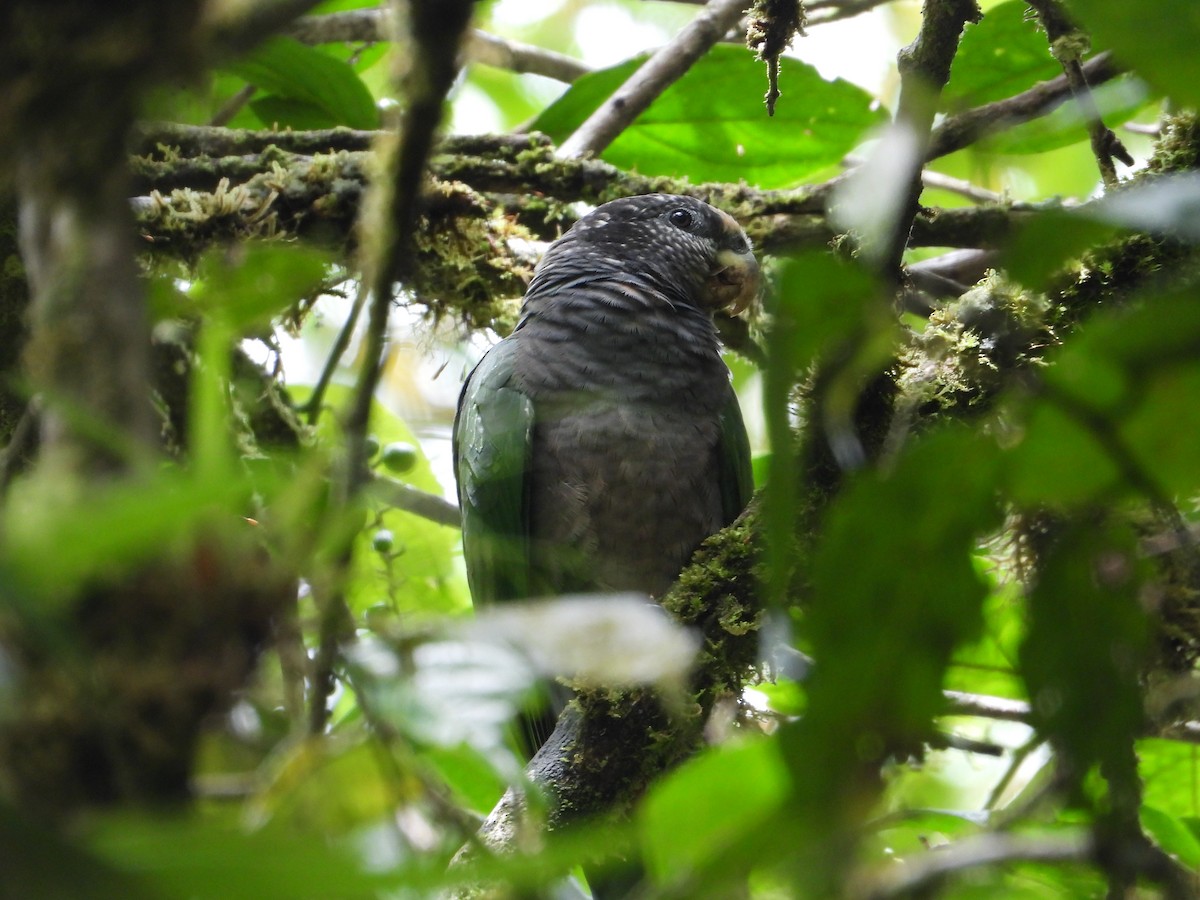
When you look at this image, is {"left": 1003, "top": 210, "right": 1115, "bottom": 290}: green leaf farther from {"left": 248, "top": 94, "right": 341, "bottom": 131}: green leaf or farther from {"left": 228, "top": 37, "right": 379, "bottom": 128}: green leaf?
{"left": 248, "top": 94, "right": 341, "bottom": 131}: green leaf

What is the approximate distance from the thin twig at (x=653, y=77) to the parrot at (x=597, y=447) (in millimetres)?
659

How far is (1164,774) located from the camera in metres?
3.11

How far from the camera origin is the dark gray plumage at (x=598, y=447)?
3189 millimetres

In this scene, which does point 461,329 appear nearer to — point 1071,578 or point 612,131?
point 612,131

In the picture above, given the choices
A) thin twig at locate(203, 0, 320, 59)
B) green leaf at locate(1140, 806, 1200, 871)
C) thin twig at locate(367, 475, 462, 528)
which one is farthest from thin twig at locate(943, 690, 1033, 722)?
thin twig at locate(203, 0, 320, 59)

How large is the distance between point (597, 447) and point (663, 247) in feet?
2.76

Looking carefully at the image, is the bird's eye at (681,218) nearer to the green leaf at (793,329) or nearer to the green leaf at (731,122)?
the green leaf at (731,122)

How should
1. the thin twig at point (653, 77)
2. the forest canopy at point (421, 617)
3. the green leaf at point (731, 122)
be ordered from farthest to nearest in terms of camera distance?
the green leaf at point (731, 122) → the thin twig at point (653, 77) → the forest canopy at point (421, 617)

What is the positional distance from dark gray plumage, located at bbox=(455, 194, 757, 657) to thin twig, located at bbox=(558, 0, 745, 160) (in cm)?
67

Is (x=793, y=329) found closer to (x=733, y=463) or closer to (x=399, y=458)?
(x=733, y=463)

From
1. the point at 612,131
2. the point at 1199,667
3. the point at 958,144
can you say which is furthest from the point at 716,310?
the point at 1199,667

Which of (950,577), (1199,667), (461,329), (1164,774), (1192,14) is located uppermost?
(1192,14)

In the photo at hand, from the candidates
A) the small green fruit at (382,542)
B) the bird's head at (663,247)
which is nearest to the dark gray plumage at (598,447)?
the bird's head at (663,247)

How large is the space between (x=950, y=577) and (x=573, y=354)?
244cm
